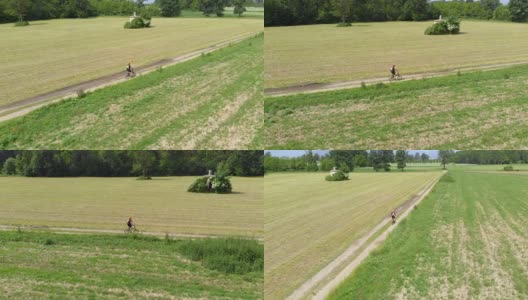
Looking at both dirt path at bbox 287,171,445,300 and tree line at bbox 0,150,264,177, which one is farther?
tree line at bbox 0,150,264,177

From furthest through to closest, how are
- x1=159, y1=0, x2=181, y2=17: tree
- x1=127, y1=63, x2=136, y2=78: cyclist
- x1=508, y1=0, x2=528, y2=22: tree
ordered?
x1=159, y1=0, x2=181, y2=17: tree < x1=508, y1=0, x2=528, y2=22: tree < x1=127, y1=63, x2=136, y2=78: cyclist

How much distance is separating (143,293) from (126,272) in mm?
2755

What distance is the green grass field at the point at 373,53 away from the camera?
36.8 metres

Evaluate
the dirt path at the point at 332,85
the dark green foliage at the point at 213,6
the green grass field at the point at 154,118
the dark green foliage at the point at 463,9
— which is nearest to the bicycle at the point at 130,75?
the green grass field at the point at 154,118

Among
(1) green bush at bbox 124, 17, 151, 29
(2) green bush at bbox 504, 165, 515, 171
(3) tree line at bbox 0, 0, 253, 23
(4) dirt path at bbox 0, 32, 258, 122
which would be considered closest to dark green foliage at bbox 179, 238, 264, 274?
(4) dirt path at bbox 0, 32, 258, 122

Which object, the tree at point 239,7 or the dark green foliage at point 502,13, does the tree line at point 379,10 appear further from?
the tree at point 239,7

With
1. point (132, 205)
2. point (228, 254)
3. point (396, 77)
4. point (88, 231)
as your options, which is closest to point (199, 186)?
point (132, 205)

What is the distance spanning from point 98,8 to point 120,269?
112583mm

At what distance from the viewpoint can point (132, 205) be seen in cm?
3788

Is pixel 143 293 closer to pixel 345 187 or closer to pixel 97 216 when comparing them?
pixel 97 216

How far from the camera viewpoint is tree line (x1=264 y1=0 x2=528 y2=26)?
81.1 meters

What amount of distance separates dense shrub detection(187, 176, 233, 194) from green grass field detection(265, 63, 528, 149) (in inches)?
684

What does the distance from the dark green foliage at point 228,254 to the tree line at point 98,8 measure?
86.6m

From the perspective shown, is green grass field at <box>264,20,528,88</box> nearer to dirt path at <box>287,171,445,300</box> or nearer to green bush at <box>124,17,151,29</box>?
dirt path at <box>287,171,445,300</box>
